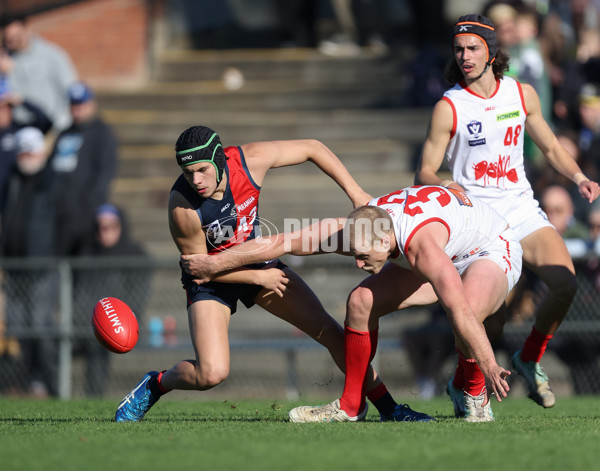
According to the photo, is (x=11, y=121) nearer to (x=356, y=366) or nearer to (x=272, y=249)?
(x=272, y=249)

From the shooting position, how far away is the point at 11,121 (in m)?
14.1

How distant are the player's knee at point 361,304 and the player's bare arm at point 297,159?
0.60 m

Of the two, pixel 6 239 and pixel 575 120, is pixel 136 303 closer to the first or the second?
pixel 6 239

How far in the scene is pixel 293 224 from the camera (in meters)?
13.4

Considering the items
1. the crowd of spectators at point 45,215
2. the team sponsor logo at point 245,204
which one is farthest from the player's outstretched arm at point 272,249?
the crowd of spectators at point 45,215

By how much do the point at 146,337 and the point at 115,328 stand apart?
4.26 m

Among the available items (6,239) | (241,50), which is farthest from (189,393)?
(241,50)

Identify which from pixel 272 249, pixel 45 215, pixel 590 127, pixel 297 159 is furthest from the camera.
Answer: pixel 45 215

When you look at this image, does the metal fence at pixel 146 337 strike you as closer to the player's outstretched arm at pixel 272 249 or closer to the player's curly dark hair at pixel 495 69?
the player's curly dark hair at pixel 495 69

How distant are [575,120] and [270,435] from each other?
7394 millimetres

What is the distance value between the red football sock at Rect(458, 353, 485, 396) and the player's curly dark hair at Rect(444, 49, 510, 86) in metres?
2.17

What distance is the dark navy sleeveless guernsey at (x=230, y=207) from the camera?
7.14 metres

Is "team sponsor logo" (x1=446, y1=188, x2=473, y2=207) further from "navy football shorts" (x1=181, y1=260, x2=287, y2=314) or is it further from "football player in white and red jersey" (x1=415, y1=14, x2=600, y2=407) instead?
"navy football shorts" (x1=181, y1=260, x2=287, y2=314)

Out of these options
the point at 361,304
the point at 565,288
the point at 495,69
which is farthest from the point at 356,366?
the point at 495,69
